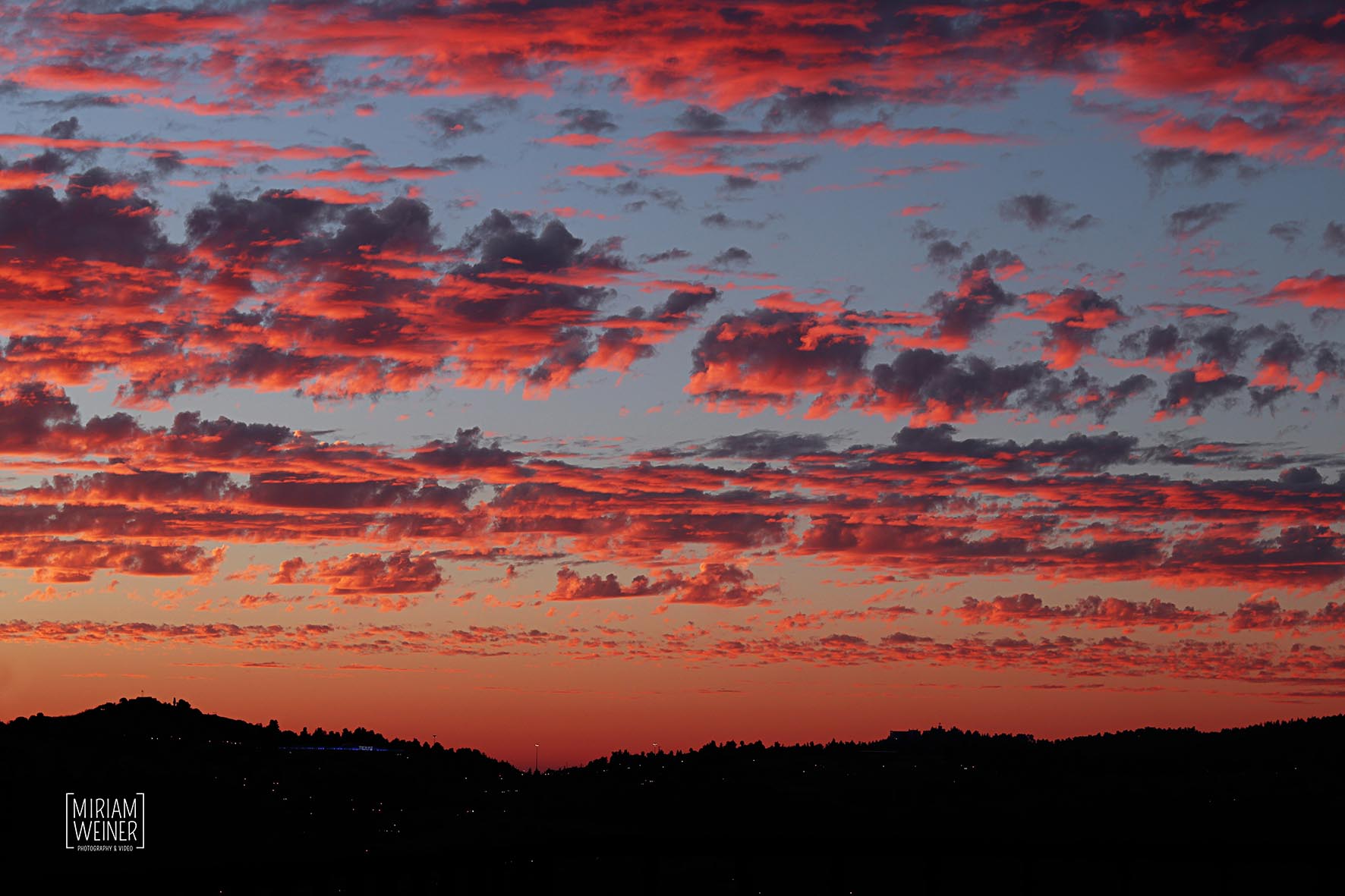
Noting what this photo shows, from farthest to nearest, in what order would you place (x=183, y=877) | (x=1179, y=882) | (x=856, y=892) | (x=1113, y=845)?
(x=1179, y=882)
(x=856, y=892)
(x=1113, y=845)
(x=183, y=877)

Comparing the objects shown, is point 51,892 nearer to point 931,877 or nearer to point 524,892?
point 524,892

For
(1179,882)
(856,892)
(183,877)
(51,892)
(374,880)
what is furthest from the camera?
(1179,882)

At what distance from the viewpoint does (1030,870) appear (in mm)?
12016

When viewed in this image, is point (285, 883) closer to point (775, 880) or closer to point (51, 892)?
point (51, 892)

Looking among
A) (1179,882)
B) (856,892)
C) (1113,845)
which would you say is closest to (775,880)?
(856,892)

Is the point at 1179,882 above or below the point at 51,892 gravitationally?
below

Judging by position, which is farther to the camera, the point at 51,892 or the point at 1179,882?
the point at 1179,882

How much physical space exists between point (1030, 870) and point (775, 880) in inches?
7752

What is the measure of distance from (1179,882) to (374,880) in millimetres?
210479

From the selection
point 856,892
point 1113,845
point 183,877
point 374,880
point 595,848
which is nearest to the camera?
point 183,877

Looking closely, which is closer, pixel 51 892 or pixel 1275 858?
pixel 51 892

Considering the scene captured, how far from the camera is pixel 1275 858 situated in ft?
39.3

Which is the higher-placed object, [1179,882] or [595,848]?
[595,848]

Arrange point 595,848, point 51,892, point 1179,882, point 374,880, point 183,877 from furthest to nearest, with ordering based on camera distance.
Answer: point 1179,882 → point 595,848 → point 374,880 → point 183,877 → point 51,892
